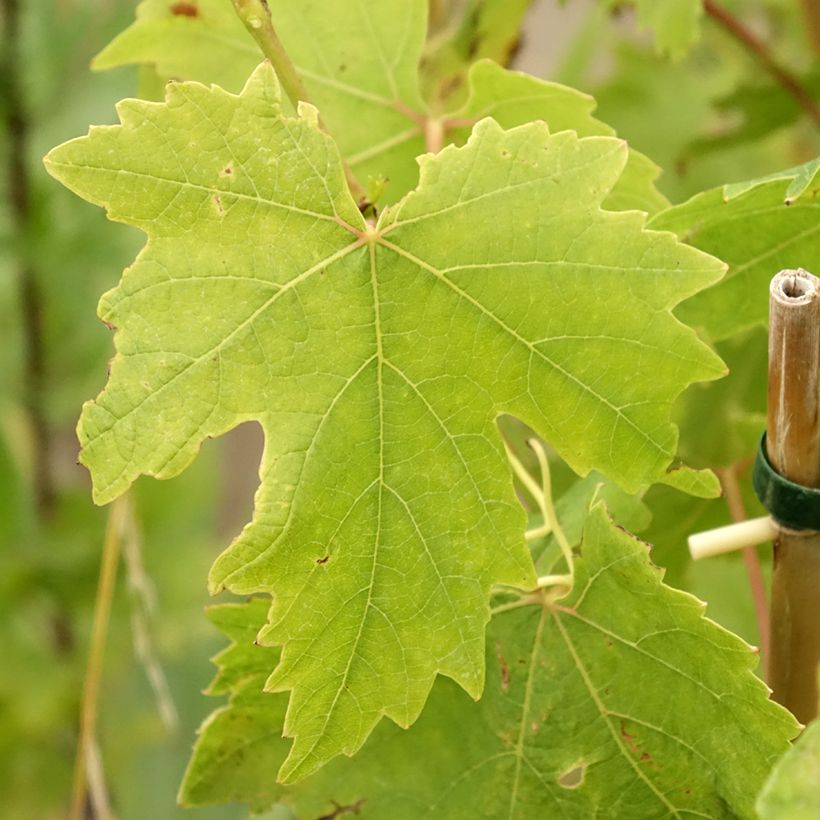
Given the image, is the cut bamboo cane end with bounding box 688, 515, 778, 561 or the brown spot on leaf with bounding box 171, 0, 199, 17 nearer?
the cut bamboo cane end with bounding box 688, 515, 778, 561

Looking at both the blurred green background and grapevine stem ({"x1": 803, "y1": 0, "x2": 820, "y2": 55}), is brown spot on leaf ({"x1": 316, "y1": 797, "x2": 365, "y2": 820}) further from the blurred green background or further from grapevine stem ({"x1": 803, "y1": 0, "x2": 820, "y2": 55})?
grapevine stem ({"x1": 803, "y1": 0, "x2": 820, "y2": 55})

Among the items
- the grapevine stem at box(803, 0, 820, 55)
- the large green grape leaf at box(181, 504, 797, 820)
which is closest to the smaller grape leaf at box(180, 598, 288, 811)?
the large green grape leaf at box(181, 504, 797, 820)

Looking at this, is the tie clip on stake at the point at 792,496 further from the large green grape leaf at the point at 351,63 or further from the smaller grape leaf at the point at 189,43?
the smaller grape leaf at the point at 189,43

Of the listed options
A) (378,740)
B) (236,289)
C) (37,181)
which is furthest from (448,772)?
(37,181)

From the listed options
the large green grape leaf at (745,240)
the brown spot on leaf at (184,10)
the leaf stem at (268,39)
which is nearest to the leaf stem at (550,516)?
the large green grape leaf at (745,240)

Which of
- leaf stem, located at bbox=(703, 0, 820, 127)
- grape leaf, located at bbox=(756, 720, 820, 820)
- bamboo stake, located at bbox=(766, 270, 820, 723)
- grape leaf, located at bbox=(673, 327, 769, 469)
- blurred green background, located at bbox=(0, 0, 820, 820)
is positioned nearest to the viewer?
grape leaf, located at bbox=(756, 720, 820, 820)

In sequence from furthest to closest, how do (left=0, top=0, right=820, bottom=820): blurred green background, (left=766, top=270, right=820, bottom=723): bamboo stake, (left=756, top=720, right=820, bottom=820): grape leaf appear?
(left=0, top=0, right=820, bottom=820): blurred green background, (left=766, top=270, right=820, bottom=723): bamboo stake, (left=756, top=720, right=820, bottom=820): grape leaf

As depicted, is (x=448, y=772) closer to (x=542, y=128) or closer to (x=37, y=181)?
(x=542, y=128)
